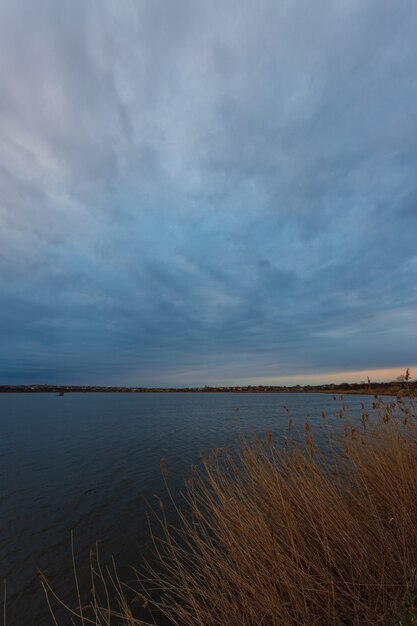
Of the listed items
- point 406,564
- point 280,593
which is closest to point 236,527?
point 280,593

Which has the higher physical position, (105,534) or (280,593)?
(280,593)

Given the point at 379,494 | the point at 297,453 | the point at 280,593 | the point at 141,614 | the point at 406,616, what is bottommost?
the point at 141,614

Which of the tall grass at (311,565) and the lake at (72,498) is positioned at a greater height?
the tall grass at (311,565)

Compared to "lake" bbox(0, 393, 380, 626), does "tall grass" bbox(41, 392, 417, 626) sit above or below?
above

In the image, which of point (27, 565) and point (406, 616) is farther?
point (27, 565)

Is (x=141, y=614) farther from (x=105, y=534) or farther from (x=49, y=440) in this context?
(x=49, y=440)

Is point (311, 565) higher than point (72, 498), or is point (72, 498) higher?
point (311, 565)

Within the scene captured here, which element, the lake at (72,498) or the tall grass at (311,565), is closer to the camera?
the tall grass at (311,565)

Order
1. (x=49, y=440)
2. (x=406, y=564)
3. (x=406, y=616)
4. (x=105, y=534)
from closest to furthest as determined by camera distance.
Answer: (x=406, y=616) → (x=406, y=564) → (x=105, y=534) → (x=49, y=440)

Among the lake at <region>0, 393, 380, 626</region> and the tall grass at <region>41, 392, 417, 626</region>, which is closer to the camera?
the tall grass at <region>41, 392, 417, 626</region>

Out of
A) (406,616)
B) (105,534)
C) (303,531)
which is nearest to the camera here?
(406,616)

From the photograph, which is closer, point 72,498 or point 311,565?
point 311,565

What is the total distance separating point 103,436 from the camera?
23281 millimetres

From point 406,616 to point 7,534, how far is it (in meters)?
9.39
